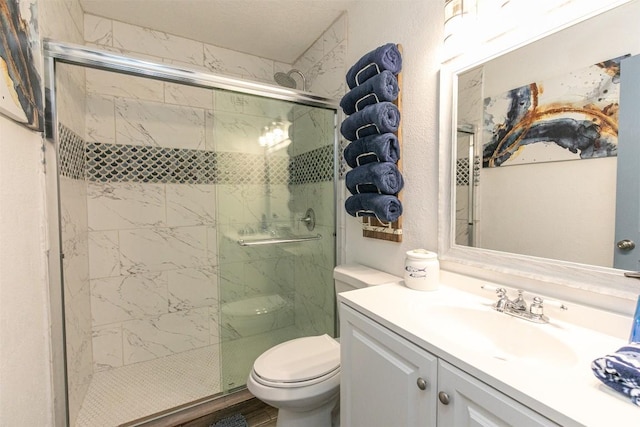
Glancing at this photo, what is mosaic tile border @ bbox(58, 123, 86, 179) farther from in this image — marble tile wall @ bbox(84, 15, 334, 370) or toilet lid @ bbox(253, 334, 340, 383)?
toilet lid @ bbox(253, 334, 340, 383)

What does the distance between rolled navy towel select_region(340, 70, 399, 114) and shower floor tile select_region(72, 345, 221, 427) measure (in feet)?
6.20

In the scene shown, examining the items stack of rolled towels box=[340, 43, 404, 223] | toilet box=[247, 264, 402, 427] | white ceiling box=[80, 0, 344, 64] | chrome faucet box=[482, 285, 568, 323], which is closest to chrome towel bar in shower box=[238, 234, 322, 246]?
toilet box=[247, 264, 402, 427]

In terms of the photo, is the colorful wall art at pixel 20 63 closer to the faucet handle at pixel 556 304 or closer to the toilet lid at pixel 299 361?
the toilet lid at pixel 299 361

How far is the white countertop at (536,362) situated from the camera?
46 centimetres

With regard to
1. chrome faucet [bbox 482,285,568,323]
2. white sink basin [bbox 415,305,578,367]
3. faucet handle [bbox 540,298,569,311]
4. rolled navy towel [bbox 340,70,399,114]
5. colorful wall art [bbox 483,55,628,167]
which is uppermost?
rolled navy towel [bbox 340,70,399,114]

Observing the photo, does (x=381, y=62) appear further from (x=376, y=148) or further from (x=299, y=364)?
(x=299, y=364)

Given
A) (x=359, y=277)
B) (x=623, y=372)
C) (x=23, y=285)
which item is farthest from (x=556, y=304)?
(x=23, y=285)

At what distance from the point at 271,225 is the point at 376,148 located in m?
0.93

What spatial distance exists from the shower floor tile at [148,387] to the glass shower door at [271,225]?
25 cm

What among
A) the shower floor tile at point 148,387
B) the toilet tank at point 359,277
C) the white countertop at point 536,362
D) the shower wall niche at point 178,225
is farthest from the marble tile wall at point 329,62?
the shower floor tile at point 148,387

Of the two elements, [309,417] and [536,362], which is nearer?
[536,362]

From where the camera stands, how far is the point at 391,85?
129 centimetres

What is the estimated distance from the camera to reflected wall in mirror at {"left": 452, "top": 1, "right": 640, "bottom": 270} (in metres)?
0.72

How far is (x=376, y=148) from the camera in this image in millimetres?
1289
